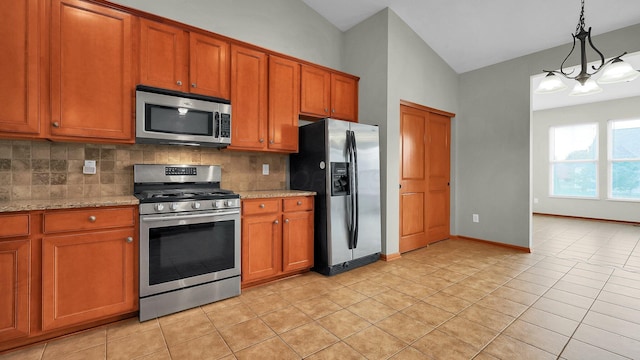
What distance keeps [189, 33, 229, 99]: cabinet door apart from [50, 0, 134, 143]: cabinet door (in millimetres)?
496

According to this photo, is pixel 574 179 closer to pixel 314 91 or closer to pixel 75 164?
pixel 314 91

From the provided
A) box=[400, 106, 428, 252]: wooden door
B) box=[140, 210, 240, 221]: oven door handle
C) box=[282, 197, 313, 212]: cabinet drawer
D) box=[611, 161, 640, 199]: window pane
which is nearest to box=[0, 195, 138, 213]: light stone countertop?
box=[140, 210, 240, 221]: oven door handle

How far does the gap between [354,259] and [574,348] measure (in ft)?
6.35

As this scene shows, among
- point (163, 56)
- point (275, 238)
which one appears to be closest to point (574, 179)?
point (275, 238)

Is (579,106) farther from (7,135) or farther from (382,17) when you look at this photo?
(7,135)

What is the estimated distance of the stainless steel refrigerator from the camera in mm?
3111

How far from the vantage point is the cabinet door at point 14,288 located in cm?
173

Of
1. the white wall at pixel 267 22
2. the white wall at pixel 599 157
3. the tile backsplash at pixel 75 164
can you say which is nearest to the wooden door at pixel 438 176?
the white wall at pixel 267 22

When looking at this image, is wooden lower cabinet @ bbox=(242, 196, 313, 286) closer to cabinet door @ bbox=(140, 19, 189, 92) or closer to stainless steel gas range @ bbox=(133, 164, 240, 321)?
stainless steel gas range @ bbox=(133, 164, 240, 321)

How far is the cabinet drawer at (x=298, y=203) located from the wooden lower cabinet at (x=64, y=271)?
4.35 feet

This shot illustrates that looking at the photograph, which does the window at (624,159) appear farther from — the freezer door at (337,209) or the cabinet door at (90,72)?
the cabinet door at (90,72)

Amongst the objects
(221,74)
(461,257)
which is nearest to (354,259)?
(461,257)

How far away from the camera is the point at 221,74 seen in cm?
281

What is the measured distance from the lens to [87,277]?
1.97 meters
